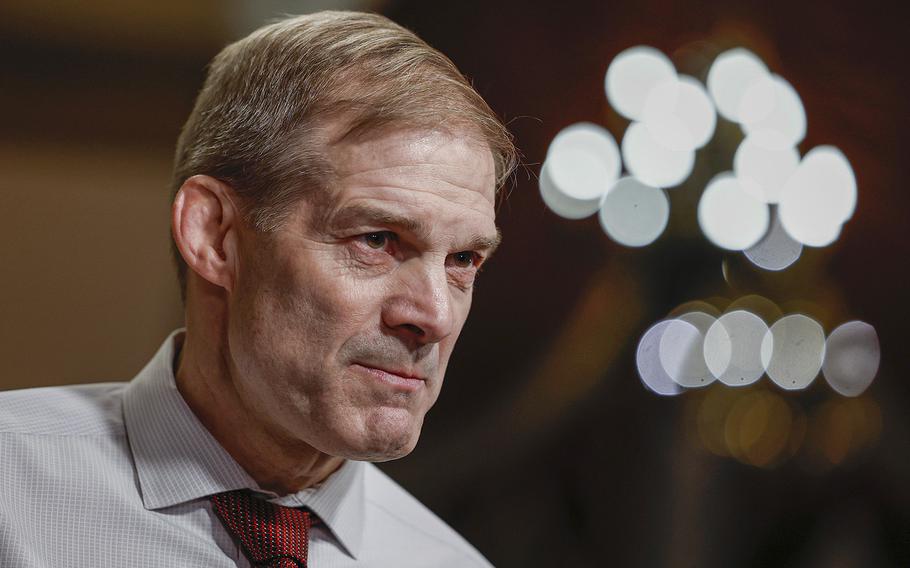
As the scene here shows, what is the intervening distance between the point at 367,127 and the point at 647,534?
1141 millimetres

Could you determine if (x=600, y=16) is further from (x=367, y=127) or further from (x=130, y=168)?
(x=130, y=168)

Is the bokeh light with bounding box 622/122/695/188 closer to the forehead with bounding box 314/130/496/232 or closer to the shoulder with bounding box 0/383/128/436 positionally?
the forehead with bounding box 314/130/496/232

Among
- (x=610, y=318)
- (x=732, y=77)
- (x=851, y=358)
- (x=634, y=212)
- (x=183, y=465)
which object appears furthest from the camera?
(x=610, y=318)

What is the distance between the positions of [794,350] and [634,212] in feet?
1.43

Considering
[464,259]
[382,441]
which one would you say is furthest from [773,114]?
[382,441]

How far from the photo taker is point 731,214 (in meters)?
1.75

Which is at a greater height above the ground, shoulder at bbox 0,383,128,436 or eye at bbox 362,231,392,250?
→ eye at bbox 362,231,392,250

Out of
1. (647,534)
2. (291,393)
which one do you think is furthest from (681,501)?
(291,393)

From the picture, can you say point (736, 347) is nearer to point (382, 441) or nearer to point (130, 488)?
point (382, 441)

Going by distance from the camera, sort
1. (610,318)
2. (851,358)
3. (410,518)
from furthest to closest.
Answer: (610,318) → (851,358) → (410,518)

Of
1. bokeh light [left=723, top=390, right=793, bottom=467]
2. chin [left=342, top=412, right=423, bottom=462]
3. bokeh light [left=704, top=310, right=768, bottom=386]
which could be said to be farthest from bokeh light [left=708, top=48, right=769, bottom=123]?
chin [left=342, top=412, right=423, bottom=462]

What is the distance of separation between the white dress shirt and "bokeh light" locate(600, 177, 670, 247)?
802 mm

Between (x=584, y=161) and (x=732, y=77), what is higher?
(x=732, y=77)

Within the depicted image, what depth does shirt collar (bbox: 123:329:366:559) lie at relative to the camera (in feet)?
3.92
